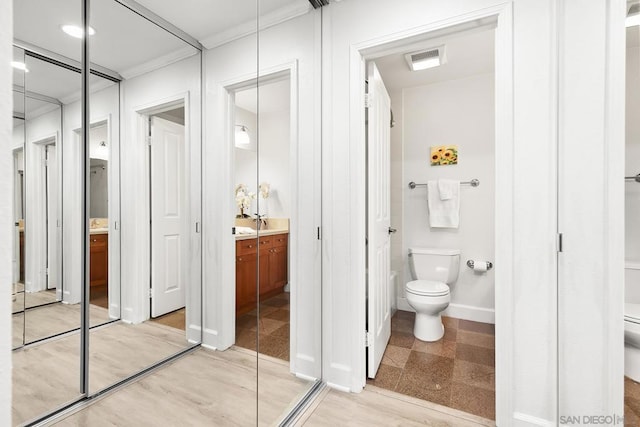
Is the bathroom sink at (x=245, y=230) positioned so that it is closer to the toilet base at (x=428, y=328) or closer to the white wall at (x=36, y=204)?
the white wall at (x=36, y=204)

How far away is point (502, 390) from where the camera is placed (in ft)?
5.05

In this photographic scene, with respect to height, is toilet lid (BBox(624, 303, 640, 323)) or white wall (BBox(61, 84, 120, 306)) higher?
white wall (BBox(61, 84, 120, 306))

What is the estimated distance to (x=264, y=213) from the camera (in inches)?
58.1

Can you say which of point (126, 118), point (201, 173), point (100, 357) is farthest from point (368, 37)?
point (100, 357)

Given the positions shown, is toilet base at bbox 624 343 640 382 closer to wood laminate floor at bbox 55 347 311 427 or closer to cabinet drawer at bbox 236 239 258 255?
wood laminate floor at bbox 55 347 311 427

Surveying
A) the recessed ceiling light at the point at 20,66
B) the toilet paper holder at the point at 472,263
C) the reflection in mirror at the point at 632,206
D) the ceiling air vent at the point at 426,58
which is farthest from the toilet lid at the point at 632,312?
the recessed ceiling light at the point at 20,66

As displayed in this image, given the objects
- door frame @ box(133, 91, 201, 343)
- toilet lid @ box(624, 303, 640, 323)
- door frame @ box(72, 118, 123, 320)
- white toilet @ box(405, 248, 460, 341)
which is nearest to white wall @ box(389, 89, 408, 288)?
white toilet @ box(405, 248, 460, 341)

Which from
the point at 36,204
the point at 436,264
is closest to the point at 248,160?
the point at 36,204

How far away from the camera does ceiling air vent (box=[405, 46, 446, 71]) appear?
2.49 meters

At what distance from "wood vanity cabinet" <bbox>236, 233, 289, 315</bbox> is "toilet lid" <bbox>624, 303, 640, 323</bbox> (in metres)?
1.59

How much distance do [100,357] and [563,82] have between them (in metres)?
2.11

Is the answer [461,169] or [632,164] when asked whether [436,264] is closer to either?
[461,169]

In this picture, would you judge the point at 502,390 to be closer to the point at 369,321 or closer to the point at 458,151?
the point at 369,321

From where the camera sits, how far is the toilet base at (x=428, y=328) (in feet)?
8.58
